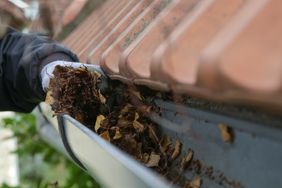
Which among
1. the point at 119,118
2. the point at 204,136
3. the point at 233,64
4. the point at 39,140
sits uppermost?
the point at 233,64

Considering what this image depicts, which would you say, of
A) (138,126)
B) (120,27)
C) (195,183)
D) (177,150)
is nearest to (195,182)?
(195,183)

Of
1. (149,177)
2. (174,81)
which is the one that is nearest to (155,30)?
(174,81)

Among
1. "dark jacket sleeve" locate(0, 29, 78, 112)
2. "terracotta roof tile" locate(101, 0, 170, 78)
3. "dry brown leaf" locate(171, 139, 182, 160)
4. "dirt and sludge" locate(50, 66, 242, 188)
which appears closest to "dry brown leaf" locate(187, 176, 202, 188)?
"dirt and sludge" locate(50, 66, 242, 188)

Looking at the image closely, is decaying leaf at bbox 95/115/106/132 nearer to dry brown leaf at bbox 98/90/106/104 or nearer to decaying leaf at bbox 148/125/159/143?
dry brown leaf at bbox 98/90/106/104

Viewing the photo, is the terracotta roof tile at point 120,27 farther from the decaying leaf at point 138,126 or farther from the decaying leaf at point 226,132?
the decaying leaf at point 226,132

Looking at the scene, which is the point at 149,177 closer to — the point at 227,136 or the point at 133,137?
the point at 227,136

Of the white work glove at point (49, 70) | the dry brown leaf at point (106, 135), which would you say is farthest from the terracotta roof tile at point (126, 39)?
the dry brown leaf at point (106, 135)
